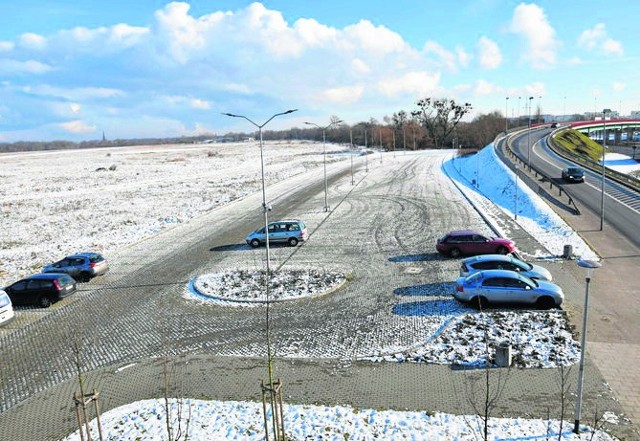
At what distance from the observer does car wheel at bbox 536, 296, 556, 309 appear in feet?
54.5

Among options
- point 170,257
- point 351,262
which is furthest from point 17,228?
point 351,262

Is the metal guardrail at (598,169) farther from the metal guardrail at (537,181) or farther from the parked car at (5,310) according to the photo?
the parked car at (5,310)

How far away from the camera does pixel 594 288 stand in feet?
61.5

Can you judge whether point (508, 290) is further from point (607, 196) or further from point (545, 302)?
point (607, 196)

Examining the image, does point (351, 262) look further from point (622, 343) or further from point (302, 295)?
point (622, 343)

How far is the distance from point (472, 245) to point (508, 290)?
6.69 m

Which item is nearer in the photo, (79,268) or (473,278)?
(473,278)

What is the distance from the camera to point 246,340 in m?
15.3

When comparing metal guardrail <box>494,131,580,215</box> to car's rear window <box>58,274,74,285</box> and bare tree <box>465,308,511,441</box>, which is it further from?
car's rear window <box>58,274,74,285</box>

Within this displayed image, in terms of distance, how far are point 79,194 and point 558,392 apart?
5374 centimetres

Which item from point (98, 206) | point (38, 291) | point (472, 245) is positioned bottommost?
point (38, 291)

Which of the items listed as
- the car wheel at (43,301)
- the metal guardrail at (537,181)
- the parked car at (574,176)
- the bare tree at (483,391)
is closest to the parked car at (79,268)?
the car wheel at (43,301)

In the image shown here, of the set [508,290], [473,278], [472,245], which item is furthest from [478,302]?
[472,245]

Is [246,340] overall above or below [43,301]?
below
